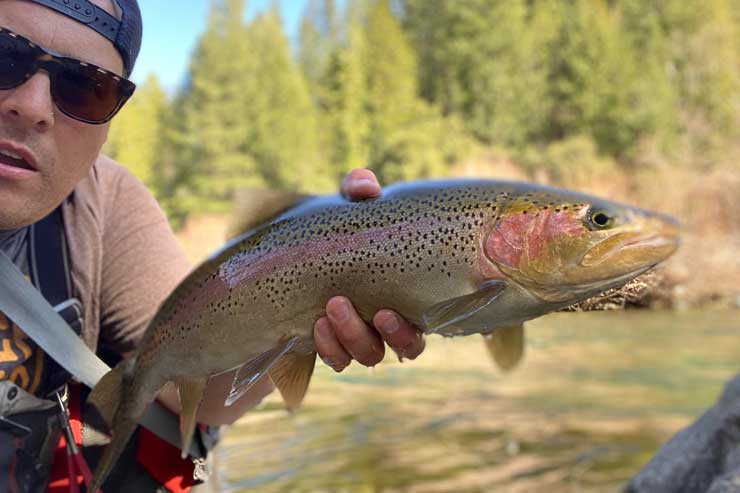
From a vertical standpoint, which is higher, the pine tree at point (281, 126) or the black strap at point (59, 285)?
the black strap at point (59, 285)

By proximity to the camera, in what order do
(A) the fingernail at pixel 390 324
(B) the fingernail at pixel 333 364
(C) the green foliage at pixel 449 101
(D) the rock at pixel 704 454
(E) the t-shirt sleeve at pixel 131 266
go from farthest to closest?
1. (C) the green foliage at pixel 449 101
2. (D) the rock at pixel 704 454
3. (E) the t-shirt sleeve at pixel 131 266
4. (B) the fingernail at pixel 333 364
5. (A) the fingernail at pixel 390 324


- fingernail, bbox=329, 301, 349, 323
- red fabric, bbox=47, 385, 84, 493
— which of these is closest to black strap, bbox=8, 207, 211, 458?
red fabric, bbox=47, 385, 84, 493

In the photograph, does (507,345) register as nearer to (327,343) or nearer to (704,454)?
(327,343)

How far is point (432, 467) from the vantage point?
507cm

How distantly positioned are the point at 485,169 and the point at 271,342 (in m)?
36.5

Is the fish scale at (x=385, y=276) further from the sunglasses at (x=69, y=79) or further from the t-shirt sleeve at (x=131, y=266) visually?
the sunglasses at (x=69, y=79)

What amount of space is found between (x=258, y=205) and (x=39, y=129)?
0.57 m

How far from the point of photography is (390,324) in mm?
1701

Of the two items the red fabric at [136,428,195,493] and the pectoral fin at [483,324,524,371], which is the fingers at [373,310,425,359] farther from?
the red fabric at [136,428,195,493]

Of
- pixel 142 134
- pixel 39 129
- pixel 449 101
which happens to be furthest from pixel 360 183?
pixel 449 101

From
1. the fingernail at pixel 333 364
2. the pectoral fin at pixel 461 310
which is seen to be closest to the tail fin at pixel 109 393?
the fingernail at pixel 333 364

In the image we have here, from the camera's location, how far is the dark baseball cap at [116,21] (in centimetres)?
186

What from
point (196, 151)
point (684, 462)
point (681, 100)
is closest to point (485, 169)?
point (681, 100)

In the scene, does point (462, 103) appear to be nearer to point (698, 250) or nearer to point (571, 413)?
point (698, 250)
